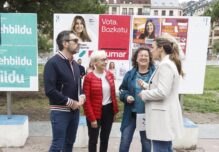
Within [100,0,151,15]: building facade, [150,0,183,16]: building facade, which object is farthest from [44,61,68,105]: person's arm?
[150,0,183,16]: building facade

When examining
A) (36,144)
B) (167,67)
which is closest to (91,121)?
(167,67)

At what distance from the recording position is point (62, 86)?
3.57m

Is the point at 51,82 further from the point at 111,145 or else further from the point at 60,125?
the point at 111,145

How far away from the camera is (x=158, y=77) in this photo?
337 cm

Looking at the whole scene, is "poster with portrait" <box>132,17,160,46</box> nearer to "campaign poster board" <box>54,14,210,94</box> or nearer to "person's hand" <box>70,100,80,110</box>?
"campaign poster board" <box>54,14,210,94</box>

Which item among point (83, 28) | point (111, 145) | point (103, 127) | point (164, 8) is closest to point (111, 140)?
point (111, 145)

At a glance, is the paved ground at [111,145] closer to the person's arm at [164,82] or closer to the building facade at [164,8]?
the person's arm at [164,82]

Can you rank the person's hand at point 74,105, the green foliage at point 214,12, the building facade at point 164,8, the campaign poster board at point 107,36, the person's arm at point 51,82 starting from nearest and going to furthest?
the person's arm at point 51,82 < the person's hand at point 74,105 < the campaign poster board at point 107,36 < the green foliage at point 214,12 < the building facade at point 164,8

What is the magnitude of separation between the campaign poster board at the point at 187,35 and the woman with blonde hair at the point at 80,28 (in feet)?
2.53

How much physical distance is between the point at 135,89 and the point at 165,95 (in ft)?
2.14

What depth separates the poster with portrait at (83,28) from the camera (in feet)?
17.2

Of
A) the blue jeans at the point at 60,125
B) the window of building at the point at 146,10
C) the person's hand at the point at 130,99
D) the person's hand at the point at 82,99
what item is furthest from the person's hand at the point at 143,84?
the window of building at the point at 146,10

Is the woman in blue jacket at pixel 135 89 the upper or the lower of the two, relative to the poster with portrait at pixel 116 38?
lower

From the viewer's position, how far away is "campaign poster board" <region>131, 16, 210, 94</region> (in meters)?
5.27
